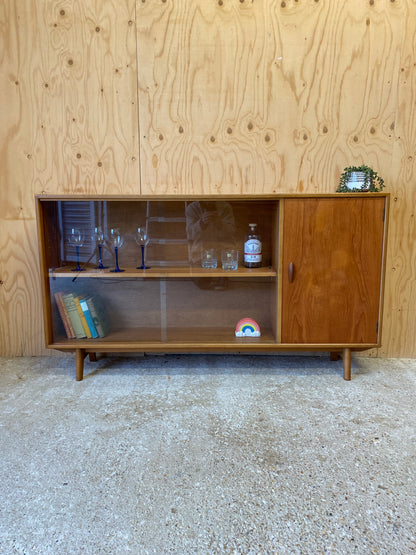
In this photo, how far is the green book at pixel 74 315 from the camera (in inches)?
74.9

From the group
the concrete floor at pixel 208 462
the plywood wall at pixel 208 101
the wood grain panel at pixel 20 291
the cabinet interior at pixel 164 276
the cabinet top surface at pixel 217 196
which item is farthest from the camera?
the wood grain panel at pixel 20 291

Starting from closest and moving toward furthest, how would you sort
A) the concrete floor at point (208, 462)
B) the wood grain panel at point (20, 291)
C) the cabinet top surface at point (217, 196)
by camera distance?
the concrete floor at point (208, 462)
the cabinet top surface at point (217, 196)
the wood grain panel at point (20, 291)

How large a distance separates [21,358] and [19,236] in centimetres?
73

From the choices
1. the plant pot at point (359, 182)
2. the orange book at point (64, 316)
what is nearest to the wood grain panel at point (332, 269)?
the plant pot at point (359, 182)

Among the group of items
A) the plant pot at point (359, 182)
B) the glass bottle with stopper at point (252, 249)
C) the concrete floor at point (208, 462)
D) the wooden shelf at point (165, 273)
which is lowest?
the concrete floor at point (208, 462)

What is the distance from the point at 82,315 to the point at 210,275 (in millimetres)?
704

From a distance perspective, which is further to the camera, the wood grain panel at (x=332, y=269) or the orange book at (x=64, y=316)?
the orange book at (x=64, y=316)

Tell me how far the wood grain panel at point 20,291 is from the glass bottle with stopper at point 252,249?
4.00 ft

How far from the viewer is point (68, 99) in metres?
2.02

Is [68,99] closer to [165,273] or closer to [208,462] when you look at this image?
[165,273]

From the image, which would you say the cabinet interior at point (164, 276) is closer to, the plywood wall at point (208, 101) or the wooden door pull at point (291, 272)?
the wooden door pull at point (291, 272)

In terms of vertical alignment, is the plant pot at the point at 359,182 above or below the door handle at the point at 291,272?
above

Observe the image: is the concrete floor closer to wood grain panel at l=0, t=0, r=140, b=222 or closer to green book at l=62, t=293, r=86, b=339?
green book at l=62, t=293, r=86, b=339

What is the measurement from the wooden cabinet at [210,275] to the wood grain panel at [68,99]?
36 cm
